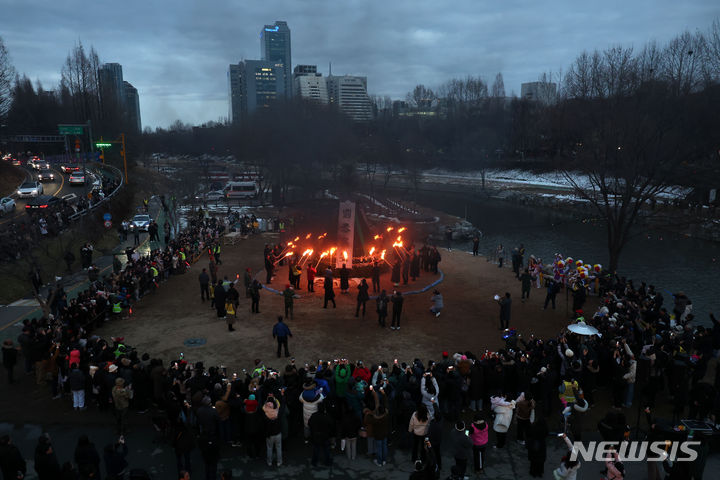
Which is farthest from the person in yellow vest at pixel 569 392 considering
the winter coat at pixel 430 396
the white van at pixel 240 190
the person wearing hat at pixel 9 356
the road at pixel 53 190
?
the white van at pixel 240 190

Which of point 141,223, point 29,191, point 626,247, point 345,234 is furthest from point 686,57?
point 29,191

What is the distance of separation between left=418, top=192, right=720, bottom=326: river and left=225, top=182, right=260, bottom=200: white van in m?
28.3

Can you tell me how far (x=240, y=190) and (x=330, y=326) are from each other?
5434cm

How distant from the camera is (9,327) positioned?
17531mm

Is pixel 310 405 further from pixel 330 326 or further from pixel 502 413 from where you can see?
pixel 330 326

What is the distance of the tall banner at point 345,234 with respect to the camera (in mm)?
22688

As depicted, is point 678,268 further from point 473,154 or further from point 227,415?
point 473,154

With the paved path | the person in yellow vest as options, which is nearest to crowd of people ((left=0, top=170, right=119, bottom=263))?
the paved path

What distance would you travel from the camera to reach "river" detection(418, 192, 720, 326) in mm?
26688

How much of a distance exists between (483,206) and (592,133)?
31.5m

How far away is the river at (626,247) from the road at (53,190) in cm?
3491

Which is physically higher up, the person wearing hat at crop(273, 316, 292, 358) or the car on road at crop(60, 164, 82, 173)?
the car on road at crop(60, 164, 82, 173)

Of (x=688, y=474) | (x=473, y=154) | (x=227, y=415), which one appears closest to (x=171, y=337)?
(x=227, y=415)

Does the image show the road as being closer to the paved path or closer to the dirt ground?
the paved path
